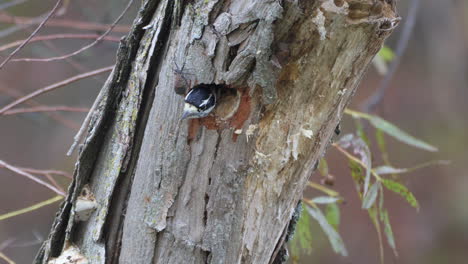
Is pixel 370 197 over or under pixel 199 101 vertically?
under

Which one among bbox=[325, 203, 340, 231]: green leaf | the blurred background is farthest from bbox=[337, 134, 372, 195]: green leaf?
the blurred background

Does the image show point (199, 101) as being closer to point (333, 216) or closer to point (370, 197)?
point (370, 197)

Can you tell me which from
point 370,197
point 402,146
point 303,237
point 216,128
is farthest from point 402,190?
point 402,146

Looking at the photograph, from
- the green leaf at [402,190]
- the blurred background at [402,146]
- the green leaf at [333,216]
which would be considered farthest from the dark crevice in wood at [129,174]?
the blurred background at [402,146]

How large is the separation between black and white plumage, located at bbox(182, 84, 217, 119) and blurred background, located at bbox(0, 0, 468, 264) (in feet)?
10.3

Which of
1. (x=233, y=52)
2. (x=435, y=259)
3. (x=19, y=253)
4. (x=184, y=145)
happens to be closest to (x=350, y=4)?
(x=233, y=52)

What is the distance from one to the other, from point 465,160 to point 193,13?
5341 mm

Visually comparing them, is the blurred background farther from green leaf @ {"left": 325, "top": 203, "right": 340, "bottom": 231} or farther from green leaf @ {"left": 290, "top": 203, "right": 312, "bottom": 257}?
green leaf @ {"left": 290, "top": 203, "right": 312, "bottom": 257}

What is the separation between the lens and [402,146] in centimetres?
545

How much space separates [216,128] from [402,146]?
490 cm

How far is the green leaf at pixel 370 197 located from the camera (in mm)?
1210

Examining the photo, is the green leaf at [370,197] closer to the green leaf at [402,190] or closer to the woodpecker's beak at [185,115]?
the green leaf at [402,190]

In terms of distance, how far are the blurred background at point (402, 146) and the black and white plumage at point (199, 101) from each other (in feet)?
10.3

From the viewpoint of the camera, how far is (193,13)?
827mm
